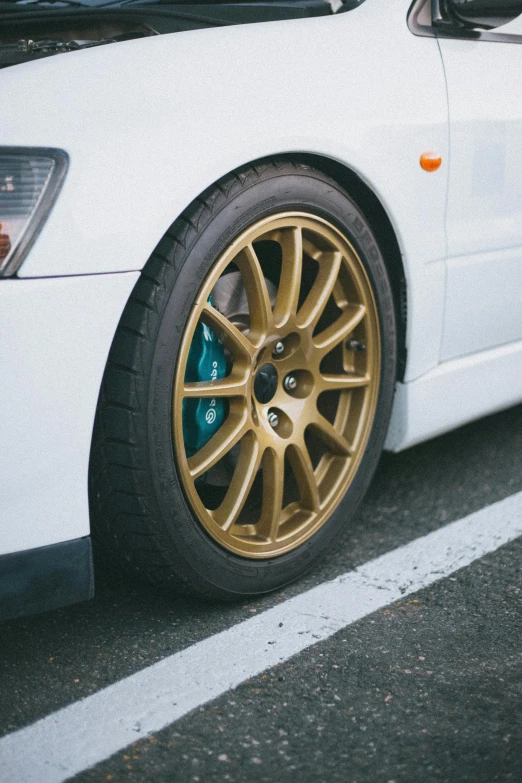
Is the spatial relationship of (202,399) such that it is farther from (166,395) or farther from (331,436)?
(331,436)

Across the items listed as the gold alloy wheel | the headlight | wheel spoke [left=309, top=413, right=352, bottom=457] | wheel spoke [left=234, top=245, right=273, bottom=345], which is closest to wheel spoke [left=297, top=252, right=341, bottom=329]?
the gold alloy wheel

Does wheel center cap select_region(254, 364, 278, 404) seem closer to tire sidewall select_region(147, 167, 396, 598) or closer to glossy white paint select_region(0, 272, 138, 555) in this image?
tire sidewall select_region(147, 167, 396, 598)

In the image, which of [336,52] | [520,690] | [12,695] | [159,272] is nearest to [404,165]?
[336,52]

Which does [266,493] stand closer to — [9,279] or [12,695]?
[12,695]

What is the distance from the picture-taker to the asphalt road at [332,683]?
156 centimetres

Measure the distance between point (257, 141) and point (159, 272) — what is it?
0.32 m

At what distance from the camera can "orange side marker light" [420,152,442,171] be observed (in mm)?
2141

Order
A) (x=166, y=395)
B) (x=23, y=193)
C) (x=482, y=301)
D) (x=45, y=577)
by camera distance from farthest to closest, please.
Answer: (x=482, y=301) < (x=166, y=395) < (x=45, y=577) < (x=23, y=193)

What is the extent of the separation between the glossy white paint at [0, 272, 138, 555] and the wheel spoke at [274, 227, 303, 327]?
47 centimetres

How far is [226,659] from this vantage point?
1.89 metres

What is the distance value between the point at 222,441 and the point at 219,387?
0.12 m

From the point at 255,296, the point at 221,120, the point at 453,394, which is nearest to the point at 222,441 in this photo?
the point at 255,296

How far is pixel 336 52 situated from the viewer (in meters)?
2.02

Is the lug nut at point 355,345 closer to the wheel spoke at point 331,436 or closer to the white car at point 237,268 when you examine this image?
the white car at point 237,268
